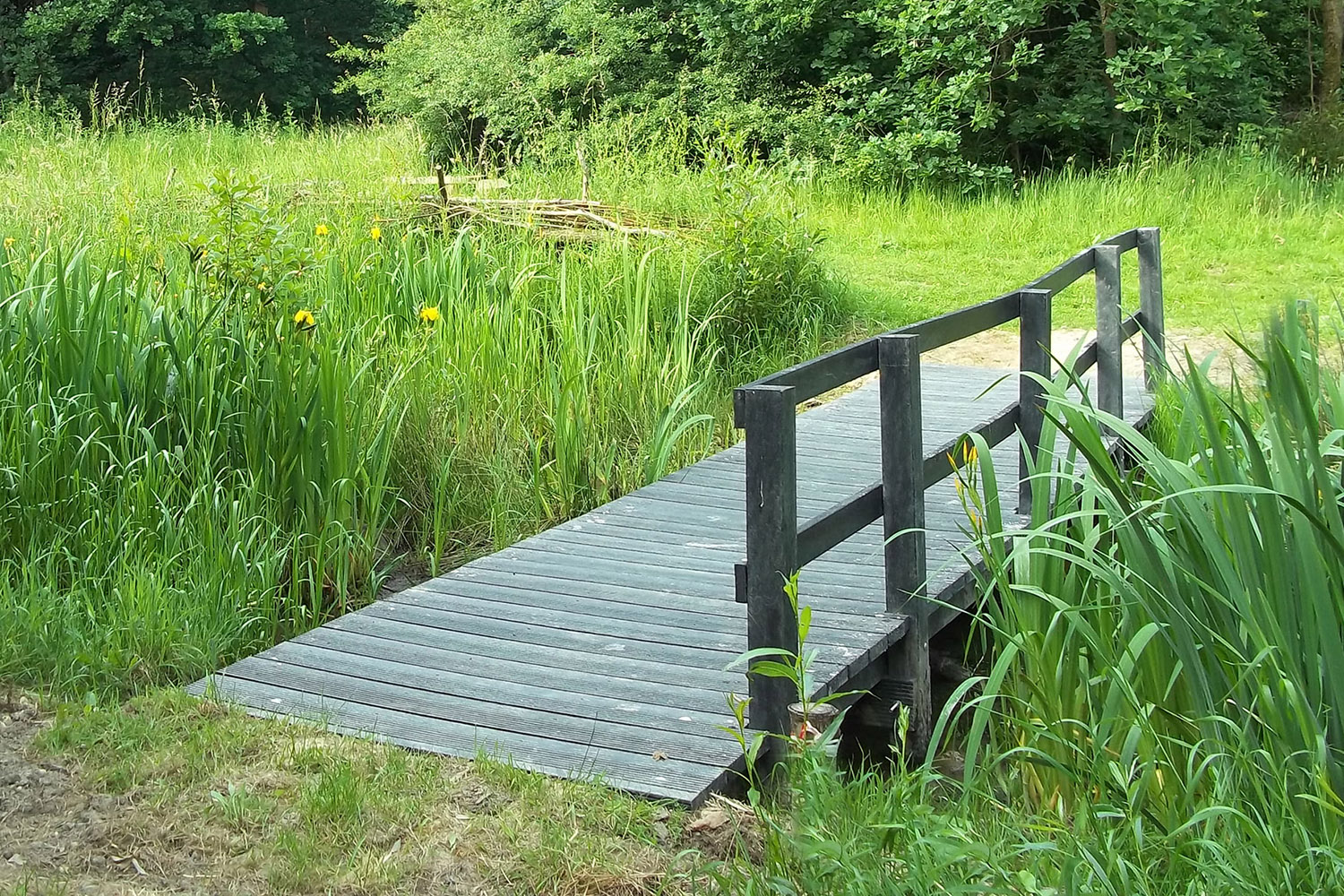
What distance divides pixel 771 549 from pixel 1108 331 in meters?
2.95

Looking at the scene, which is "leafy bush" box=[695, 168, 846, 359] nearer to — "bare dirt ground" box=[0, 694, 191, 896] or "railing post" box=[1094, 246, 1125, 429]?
"railing post" box=[1094, 246, 1125, 429]

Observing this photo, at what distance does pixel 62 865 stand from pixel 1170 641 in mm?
2302

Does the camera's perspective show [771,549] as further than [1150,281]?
No

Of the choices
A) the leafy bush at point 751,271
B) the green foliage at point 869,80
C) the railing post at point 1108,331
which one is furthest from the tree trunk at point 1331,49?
the railing post at point 1108,331

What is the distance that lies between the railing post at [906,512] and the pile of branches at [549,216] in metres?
4.93

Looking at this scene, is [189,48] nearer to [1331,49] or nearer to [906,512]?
[1331,49]

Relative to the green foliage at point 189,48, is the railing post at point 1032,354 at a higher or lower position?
lower

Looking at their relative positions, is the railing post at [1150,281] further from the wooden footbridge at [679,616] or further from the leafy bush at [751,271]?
the leafy bush at [751,271]

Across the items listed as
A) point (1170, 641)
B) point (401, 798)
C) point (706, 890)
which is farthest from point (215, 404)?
point (1170, 641)

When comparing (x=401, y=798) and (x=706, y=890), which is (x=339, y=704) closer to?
(x=401, y=798)

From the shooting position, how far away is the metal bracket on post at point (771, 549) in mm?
3168

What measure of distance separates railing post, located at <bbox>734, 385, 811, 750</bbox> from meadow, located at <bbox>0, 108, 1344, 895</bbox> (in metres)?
0.34

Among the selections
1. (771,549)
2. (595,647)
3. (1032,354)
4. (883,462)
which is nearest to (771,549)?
(771,549)

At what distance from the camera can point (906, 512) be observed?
3811 mm
